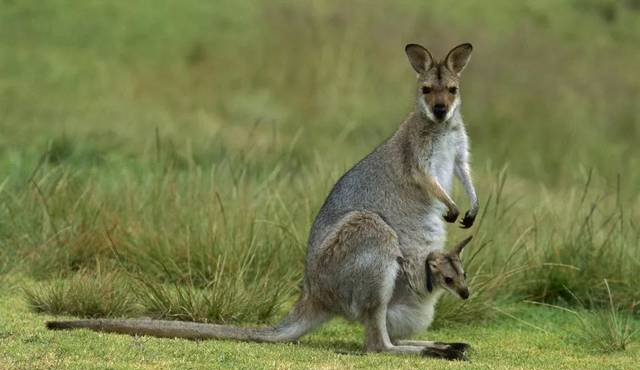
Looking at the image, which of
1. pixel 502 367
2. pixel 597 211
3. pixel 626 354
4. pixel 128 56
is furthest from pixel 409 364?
pixel 128 56

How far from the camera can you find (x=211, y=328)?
6.96 metres

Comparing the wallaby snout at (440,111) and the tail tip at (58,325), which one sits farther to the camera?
the wallaby snout at (440,111)

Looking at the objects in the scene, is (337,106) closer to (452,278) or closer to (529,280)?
(529,280)

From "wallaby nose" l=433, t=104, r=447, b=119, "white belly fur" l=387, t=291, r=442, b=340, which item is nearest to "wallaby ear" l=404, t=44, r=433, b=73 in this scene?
"wallaby nose" l=433, t=104, r=447, b=119

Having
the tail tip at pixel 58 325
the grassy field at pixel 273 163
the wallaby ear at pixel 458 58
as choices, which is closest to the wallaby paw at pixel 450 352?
the grassy field at pixel 273 163

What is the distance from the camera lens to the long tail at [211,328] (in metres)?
6.86

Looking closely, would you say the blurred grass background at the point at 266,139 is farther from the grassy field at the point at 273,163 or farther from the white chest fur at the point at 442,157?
the white chest fur at the point at 442,157

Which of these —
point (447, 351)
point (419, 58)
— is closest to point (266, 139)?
point (419, 58)

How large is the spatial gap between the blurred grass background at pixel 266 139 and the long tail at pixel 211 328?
81 centimetres

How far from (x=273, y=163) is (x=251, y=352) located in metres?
6.09

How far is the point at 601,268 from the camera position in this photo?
30.1 ft

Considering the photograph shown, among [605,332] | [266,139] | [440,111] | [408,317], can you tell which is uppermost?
[440,111]

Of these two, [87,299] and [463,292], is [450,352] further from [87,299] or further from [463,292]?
[87,299]

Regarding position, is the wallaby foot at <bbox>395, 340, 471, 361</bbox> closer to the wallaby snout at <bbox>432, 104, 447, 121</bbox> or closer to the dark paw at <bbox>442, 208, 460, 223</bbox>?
the dark paw at <bbox>442, 208, 460, 223</bbox>
